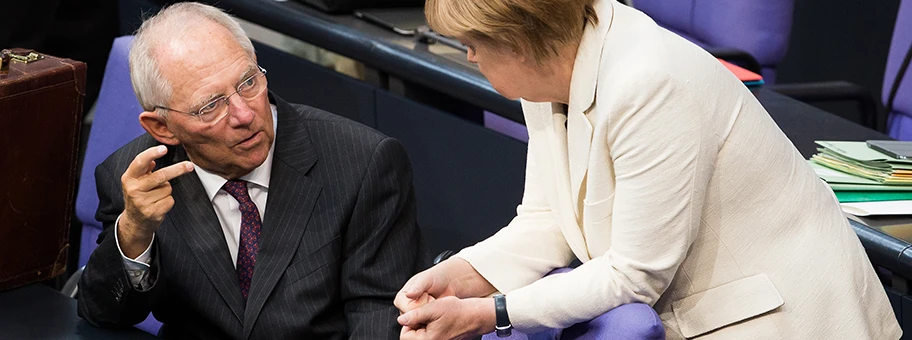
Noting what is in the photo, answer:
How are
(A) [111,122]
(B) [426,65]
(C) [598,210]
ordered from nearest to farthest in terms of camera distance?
(C) [598,210] < (A) [111,122] < (B) [426,65]

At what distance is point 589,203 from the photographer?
1.68 meters

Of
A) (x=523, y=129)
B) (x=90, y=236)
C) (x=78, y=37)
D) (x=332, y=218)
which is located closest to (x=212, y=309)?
(x=332, y=218)

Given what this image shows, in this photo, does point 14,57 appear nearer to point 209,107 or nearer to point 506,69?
point 209,107

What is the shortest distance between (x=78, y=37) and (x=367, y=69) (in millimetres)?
1314

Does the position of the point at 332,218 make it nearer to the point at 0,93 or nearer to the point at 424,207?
the point at 0,93

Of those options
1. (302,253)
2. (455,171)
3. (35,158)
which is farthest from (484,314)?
(455,171)

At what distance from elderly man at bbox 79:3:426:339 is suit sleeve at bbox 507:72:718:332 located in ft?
1.86

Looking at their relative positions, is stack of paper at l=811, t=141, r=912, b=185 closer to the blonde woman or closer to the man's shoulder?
the blonde woman

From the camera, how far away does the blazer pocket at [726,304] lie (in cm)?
167

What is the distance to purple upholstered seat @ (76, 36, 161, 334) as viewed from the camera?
2777 mm

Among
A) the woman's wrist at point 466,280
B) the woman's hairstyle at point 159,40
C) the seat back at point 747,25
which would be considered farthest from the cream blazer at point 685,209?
the seat back at point 747,25

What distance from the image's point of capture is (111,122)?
280 cm

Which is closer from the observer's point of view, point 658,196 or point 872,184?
point 658,196

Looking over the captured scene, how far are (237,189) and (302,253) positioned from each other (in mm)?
191
